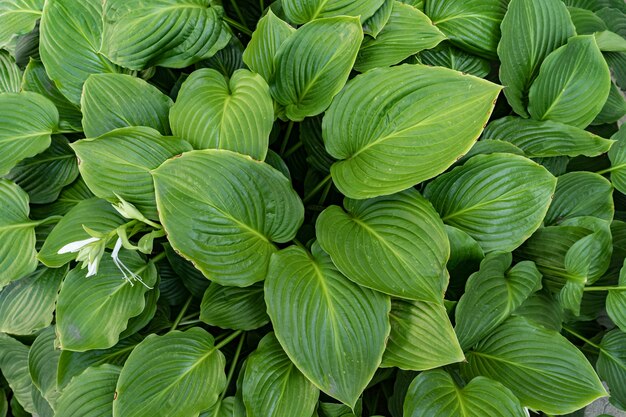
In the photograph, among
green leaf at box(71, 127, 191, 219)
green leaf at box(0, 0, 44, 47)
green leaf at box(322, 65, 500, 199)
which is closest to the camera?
green leaf at box(322, 65, 500, 199)

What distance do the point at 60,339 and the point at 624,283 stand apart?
4.22 ft

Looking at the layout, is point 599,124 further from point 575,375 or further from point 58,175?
point 58,175

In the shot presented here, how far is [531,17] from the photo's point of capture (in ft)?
4.49

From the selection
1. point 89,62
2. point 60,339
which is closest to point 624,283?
point 60,339

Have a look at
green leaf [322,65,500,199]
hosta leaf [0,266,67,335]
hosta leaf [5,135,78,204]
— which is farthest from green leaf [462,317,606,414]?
hosta leaf [5,135,78,204]

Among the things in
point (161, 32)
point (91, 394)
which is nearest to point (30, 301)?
point (91, 394)

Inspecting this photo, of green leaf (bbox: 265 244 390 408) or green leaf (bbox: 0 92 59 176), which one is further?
green leaf (bbox: 0 92 59 176)

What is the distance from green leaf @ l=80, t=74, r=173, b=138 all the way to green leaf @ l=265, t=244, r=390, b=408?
0.49 m

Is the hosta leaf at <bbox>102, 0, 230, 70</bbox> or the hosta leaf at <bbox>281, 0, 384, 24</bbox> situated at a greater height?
the hosta leaf at <bbox>281, 0, 384, 24</bbox>

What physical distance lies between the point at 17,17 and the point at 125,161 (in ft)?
A: 2.06

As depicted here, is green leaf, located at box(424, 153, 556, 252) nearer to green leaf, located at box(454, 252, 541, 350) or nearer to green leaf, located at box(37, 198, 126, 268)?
green leaf, located at box(454, 252, 541, 350)

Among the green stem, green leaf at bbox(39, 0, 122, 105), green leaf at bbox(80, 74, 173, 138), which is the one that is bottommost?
the green stem

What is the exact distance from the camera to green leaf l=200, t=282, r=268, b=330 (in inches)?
49.5

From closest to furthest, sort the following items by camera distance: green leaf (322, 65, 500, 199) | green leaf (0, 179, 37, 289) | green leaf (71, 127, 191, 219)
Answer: green leaf (322, 65, 500, 199) → green leaf (71, 127, 191, 219) → green leaf (0, 179, 37, 289)
